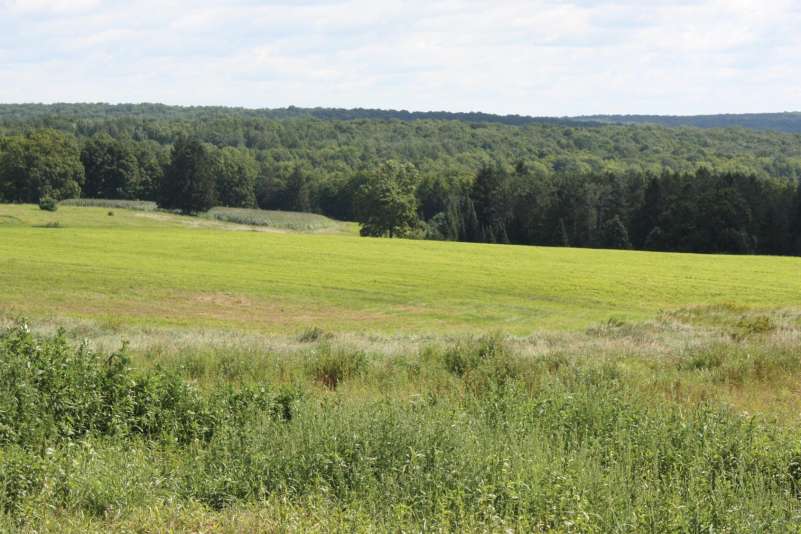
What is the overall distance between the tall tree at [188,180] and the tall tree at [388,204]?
22490 mm

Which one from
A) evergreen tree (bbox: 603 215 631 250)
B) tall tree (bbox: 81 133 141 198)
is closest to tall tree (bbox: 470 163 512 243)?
evergreen tree (bbox: 603 215 631 250)

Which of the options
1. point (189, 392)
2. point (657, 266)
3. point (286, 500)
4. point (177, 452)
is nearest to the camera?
point (286, 500)

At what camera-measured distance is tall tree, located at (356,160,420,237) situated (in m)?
106

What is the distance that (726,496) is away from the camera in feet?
24.6

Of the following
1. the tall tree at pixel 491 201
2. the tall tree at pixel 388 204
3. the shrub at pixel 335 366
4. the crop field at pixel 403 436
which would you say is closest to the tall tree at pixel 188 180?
the tall tree at pixel 388 204

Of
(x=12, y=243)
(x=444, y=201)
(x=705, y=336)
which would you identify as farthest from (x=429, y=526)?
(x=444, y=201)

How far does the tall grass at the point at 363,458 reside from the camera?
7.03 m

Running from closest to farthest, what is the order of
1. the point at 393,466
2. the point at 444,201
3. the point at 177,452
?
the point at 393,466 → the point at 177,452 → the point at 444,201

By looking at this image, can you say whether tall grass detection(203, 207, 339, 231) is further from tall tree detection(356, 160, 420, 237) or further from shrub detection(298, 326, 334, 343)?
shrub detection(298, 326, 334, 343)

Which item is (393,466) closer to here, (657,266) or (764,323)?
(764,323)

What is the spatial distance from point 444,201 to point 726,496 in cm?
12183

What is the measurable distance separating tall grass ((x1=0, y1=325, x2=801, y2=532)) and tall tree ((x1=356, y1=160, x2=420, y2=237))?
95.1 m

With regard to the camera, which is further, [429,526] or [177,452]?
[177,452]

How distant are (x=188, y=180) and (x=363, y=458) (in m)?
112
